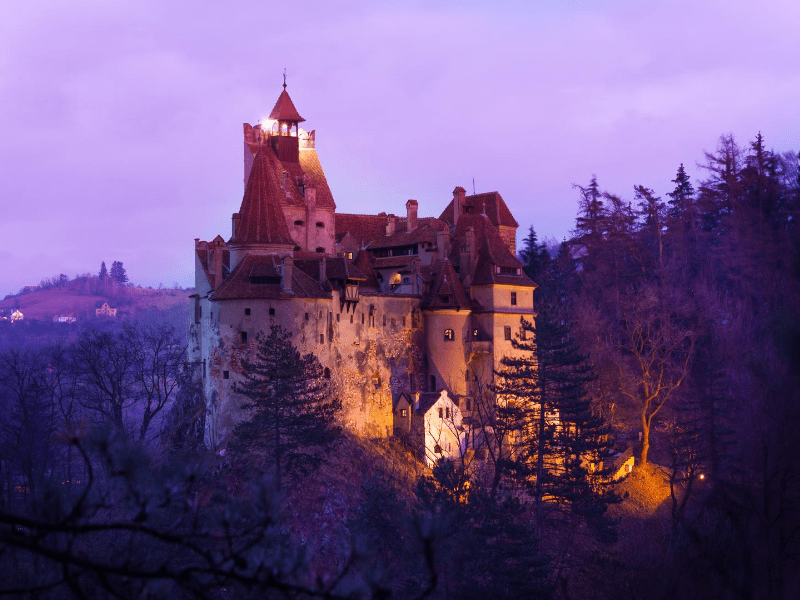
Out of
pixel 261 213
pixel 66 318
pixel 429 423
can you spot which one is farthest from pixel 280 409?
pixel 66 318

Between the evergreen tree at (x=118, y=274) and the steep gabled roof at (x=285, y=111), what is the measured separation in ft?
420

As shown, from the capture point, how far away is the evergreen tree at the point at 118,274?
18538 centimetres

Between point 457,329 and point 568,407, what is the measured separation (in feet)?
31.8

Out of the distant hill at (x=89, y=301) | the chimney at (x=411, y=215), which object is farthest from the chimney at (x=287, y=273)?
the distant hill at (x=89, y=301)

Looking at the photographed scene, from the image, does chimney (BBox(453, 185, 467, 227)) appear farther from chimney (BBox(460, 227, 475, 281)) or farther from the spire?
the spire

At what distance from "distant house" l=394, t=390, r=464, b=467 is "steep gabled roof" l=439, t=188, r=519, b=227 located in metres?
14.7

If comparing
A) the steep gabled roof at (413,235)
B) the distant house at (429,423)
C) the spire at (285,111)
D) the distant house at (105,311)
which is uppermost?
the spire at (285,111)

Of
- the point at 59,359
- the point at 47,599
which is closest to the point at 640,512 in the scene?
the point at 59,359

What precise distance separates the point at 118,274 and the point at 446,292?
139126 mm

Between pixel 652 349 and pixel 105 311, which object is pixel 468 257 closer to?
pixel 652 349

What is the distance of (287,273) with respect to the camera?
52.3 metres

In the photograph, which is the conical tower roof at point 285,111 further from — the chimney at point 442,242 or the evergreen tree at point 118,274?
the evergreen tree at point 118,274

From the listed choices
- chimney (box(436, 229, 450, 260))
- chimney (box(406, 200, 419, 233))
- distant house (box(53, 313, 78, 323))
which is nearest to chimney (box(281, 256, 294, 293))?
chimney (box(436, 229, 450, 260))

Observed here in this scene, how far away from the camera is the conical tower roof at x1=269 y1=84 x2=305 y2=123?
64.9 m
